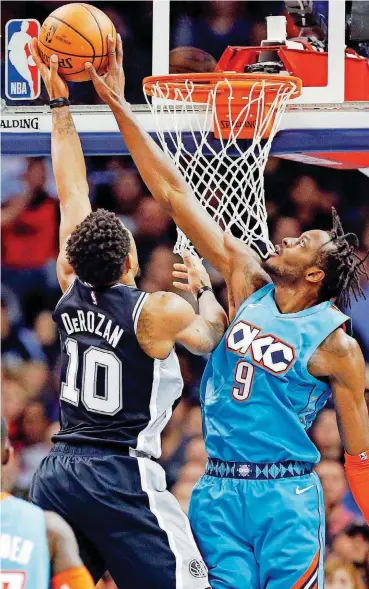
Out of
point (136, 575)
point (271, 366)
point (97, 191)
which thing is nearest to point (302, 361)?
point (271, 366)

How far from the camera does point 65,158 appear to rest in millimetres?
4141

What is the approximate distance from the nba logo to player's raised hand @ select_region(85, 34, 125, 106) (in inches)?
50.2

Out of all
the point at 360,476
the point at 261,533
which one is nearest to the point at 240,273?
the point at 360,476

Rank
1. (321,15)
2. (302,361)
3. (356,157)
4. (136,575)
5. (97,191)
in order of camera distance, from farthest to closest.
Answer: (97,191) < (321,15) < (356,157) < (302,361) < (136,575)

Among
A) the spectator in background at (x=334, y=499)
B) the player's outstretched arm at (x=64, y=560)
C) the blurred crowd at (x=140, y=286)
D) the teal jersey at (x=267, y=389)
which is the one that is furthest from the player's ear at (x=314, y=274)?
the spectator in background at (x=334, y=499)

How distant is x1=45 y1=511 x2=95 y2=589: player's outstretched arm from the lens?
3037 millimetres

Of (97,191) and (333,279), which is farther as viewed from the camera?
(97,191)

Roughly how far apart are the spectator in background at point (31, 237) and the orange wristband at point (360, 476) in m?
3.32

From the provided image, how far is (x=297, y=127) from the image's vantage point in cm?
443

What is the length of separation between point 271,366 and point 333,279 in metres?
0.49

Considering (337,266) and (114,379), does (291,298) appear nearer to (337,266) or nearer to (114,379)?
(337,266)

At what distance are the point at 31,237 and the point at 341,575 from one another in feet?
9.77

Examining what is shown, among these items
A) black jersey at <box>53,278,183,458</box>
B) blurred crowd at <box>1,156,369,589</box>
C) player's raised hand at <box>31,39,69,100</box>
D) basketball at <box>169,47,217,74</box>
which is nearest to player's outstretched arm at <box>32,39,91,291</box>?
player's raised hand at <box>31,39,69,100</box>

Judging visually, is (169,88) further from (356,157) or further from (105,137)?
(356,157)
